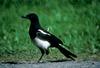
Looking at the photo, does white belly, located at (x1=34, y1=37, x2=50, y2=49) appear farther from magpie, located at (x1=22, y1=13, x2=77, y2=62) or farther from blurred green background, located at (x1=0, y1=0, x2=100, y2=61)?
blurred green background, located at (x1=0, y1=0, x2=100, y2=61)

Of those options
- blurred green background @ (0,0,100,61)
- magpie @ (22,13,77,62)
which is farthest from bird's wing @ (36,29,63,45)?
blurred green background @ (0,0,100,61)

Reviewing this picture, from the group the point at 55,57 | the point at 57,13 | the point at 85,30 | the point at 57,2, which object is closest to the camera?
the point at 55,57

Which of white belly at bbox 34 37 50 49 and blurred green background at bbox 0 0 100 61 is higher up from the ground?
white belly at bbox 34 37 50 49

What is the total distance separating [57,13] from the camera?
49.5 ft

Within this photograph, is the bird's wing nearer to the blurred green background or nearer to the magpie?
the magpie

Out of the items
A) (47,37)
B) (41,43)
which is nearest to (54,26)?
(47,37)

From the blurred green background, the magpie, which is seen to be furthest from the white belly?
the blurred green background

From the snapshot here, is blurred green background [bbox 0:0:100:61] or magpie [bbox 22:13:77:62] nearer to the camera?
magpie [bbox 22:13:77:62]

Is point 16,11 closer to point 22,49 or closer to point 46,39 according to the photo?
point 22,49

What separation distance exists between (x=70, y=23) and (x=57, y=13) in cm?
111

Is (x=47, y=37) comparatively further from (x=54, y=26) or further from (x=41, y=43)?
(x=54, y=26)

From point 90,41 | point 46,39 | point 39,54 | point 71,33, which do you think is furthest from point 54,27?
point 46,39

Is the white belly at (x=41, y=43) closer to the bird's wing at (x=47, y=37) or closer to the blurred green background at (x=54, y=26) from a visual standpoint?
the bird's wing at (x=47, y=37)

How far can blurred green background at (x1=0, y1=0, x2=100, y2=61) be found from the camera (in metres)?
11.0
